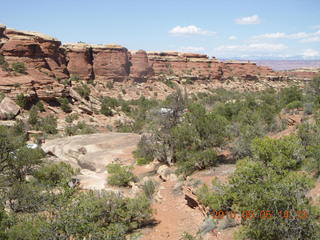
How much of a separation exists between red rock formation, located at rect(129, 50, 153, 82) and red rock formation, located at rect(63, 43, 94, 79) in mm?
12540

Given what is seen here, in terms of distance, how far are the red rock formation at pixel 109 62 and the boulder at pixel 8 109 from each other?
100 feet

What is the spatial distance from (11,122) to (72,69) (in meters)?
30.3

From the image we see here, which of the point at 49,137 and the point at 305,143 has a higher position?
the point at 305,143

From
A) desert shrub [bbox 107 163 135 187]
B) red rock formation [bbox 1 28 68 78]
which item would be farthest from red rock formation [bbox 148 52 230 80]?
desert shrub [bbox 107 163 135 187]

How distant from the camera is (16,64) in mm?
43406

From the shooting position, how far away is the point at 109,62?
6669 cm

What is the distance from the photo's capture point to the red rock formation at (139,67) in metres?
73.6

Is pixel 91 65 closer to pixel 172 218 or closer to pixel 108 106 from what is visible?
pixel 108 106

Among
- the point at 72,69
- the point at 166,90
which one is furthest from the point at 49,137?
the point at 166,90

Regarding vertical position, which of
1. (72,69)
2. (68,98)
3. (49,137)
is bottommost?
(49,137)

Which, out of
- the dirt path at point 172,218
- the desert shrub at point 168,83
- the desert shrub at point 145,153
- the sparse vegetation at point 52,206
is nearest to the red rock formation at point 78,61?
Answer: the desert shrub at point 168,83

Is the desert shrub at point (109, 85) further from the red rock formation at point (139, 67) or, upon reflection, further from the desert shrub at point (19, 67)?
the desert shrub at point (19, 67)

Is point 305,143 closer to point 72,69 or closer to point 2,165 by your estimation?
point 2,165

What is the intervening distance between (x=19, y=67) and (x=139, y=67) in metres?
35.3
